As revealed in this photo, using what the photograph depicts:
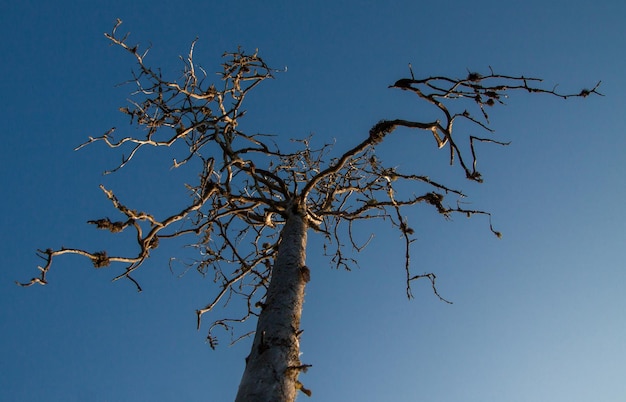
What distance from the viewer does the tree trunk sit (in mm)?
2598

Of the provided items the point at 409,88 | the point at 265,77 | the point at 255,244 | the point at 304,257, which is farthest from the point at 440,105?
the point at 255,244

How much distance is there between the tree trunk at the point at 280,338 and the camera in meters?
2.60

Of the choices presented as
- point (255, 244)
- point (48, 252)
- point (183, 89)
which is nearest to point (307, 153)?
point (255, 244)

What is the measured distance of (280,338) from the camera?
297 cm

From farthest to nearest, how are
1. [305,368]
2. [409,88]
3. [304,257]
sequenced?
[304,257]
[409,88]
[305,368]

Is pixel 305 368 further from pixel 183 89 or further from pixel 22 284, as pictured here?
pixel 183 89

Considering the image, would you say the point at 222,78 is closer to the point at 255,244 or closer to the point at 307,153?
the point at 307,153

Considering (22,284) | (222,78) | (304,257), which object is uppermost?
(222,78)

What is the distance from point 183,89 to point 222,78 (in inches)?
17.7

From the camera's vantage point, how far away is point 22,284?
3178 mm

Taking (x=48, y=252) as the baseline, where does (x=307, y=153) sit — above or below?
above

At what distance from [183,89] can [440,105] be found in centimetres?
253

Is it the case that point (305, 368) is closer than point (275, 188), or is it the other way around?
point (305, 368)

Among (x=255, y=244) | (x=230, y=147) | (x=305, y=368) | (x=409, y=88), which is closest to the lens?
(x=305, y=368)
